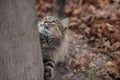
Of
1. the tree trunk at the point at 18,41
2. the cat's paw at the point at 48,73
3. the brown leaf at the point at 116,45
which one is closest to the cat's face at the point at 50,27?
the cat's paw at the point at 48,73

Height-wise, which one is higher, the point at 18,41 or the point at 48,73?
the point at 18,41

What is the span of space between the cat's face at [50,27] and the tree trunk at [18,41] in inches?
31.3

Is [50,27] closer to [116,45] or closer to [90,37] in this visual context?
[116,45]

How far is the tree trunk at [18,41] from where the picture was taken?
299 cm

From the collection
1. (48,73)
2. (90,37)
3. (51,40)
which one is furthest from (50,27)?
(90,37)

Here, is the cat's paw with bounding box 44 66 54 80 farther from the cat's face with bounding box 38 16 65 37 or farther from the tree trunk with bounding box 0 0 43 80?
the cat's face with bounding box 38 16 65 37

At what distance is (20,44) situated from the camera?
314 centimetres

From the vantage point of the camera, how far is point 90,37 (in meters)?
5.33

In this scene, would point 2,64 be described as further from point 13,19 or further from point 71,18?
point 71,18

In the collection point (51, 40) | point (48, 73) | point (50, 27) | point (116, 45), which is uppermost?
point (50, 27)

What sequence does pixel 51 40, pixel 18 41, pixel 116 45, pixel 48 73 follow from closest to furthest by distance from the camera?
pixel 18 41, pixel 48 73, pixel 51 40, pixel 116 45

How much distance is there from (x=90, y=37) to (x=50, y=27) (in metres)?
1.34

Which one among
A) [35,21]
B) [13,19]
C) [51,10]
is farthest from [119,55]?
[51,10]

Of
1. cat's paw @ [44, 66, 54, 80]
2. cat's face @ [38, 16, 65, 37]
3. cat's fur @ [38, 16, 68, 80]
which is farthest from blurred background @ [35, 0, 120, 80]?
cat's face @ [38, 16, 65, 37]
